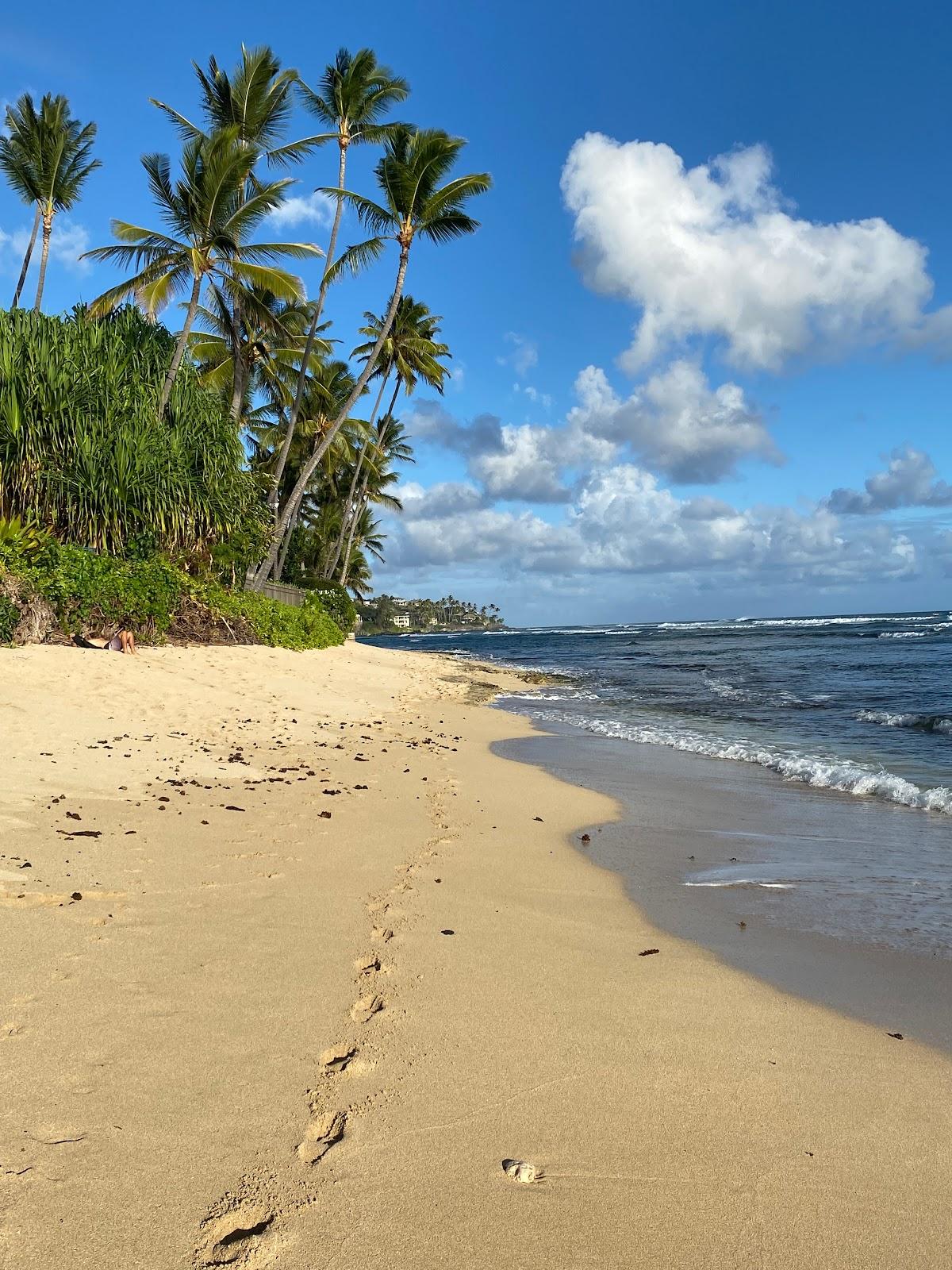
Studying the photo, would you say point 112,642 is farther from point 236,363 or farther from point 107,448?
point 236,363

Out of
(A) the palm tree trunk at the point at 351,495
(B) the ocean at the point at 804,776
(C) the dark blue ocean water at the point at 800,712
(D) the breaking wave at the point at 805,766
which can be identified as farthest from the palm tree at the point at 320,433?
(D) the breaking wave at the point at 805,766

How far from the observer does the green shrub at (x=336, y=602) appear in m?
33.0

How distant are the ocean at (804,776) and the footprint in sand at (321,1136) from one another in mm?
3167

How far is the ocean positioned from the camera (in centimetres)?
501

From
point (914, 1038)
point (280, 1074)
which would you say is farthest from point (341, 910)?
point (914, 1038)

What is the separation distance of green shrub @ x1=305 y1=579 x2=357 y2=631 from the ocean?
12260 millimetres

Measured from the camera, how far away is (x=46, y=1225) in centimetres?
187

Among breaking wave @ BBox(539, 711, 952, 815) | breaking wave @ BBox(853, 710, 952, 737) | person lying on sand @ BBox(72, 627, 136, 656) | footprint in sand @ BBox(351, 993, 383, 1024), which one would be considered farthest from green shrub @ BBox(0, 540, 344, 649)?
breaking wave @ BBox(853, 710, 952, 737)

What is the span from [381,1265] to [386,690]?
54.1 feet

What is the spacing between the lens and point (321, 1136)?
2.29 m

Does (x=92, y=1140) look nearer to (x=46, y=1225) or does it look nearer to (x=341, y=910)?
(x=46, y=1225)

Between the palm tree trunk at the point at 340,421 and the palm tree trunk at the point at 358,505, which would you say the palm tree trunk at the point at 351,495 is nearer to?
the palm tree trunk at the point at 358,505

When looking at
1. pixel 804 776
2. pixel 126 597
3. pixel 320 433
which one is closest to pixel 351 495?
pixel 320 433

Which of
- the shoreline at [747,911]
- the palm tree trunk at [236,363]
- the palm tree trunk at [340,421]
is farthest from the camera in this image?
the palm tree trunk at [236,363]
